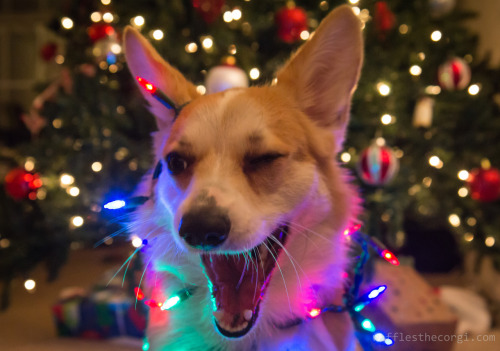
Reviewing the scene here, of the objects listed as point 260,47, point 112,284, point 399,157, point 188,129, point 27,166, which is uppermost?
point 188,129

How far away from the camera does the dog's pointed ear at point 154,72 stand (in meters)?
1.08

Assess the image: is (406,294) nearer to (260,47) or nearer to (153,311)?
(153,311)

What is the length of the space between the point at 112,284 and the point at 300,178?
1648 millimetres

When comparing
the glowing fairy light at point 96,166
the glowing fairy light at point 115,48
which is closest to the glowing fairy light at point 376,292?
the glowing fairy light at point 96,166

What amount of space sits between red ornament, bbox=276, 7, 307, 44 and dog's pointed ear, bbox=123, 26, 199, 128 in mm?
921

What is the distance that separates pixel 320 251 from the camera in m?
1.00

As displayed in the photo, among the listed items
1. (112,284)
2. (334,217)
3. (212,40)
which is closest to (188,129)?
(334,217)

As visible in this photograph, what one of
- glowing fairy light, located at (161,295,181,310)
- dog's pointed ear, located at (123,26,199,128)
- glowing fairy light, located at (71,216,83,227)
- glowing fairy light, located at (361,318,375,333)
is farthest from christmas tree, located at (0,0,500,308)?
glowing fairy light, located at (161,295,181,310)

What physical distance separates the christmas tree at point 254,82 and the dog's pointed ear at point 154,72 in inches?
30.3

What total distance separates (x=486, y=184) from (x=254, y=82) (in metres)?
1.31

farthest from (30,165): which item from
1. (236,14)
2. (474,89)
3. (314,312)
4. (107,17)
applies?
(474,89)

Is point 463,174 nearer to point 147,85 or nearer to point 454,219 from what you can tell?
point 454,219

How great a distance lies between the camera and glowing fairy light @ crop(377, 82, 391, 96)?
199 centimetres

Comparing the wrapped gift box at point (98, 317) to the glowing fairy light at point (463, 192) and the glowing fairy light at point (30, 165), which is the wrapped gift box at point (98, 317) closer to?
the glowing fairy light at point (30, 165)
